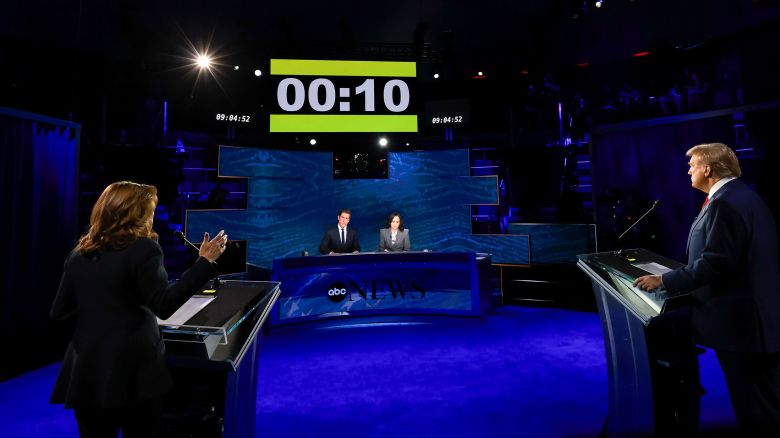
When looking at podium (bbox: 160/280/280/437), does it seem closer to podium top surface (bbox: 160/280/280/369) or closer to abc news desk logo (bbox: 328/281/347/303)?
podium top surface (bbox: 160/280/280/369)

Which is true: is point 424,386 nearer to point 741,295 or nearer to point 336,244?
point 741,295

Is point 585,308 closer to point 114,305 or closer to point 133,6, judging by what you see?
point 114,305

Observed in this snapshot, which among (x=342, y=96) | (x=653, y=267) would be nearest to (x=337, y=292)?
(x=342, y=96)

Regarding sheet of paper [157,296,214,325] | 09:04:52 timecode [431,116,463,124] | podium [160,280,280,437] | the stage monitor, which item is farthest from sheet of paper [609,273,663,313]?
09:04:52 timecode [431,116,463,124]

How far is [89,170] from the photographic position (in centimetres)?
646

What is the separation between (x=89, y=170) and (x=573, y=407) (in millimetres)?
7235

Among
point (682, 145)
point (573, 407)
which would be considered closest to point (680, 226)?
point (682, 145)

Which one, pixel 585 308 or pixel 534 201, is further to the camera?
pixel 534 201

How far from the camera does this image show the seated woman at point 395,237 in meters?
5.65

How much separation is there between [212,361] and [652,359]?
5.54 feet

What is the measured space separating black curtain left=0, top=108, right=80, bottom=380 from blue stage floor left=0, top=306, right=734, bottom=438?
0.29 m

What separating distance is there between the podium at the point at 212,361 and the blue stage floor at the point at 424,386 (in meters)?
1.15

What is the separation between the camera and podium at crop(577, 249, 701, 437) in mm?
1643

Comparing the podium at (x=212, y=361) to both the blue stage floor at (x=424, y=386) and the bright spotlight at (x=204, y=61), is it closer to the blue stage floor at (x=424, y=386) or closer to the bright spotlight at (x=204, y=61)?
the blue stage floor at (x=424, y=386)
